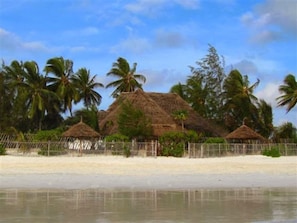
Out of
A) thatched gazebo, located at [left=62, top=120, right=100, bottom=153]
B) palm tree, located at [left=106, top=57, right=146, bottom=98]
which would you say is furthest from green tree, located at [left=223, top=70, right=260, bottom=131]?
thatched gazebo, located at [left=62, top=120, right=100, bottom=153]

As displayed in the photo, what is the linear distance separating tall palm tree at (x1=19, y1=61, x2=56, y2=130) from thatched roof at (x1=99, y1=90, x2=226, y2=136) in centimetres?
502

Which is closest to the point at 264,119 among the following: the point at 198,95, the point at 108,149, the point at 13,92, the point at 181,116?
the point at 198,95

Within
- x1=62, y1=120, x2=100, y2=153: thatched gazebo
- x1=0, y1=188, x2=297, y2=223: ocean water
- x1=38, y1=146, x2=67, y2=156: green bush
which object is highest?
x1=62, y1=120, x2=100, y2=153: thatched gazebo

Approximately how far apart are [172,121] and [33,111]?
11142 mm

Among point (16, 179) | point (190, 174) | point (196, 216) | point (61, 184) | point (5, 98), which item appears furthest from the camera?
point (5, 98)

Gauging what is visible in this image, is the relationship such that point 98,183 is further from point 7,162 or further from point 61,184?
point 7,162

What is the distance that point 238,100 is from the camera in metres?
43.9

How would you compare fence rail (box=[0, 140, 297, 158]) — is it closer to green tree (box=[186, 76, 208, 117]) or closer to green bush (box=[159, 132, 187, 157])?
green bush (box=[159, 132, 187, 157])

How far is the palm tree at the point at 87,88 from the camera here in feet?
154

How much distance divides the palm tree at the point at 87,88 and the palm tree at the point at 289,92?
17.8 metres

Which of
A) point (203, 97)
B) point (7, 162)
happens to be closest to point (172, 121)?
point (203, 97)

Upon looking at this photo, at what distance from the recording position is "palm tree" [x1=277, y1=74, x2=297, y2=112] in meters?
41.8

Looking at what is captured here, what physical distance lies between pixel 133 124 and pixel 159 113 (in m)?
4.87

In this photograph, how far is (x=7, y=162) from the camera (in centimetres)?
2350
